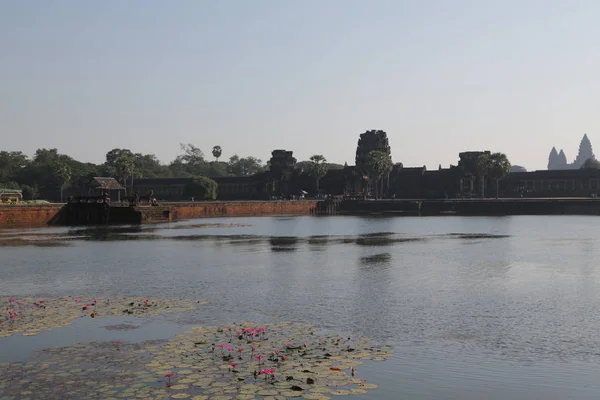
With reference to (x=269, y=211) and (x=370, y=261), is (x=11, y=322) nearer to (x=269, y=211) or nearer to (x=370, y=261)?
(x=370, y=261)

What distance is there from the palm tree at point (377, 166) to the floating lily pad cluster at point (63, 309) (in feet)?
416

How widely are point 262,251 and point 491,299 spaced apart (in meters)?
22.6

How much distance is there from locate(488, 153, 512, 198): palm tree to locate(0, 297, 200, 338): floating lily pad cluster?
12481 cm

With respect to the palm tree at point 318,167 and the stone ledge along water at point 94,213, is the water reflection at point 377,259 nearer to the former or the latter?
the stone ledge along water at point 94,213

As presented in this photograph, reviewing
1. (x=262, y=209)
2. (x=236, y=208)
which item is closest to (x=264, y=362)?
(x=236, y=208)

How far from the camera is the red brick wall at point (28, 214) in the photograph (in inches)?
2859

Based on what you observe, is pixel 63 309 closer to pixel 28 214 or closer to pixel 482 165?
pixel 28 214

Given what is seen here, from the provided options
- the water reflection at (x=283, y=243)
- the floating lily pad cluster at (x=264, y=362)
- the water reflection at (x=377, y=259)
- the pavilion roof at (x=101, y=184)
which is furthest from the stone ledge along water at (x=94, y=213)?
the floating lily pad cluster at (x=264, y=362)

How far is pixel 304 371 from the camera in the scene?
45.8 feet

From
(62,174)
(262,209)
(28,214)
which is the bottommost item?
(28,214)

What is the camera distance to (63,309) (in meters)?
21.5

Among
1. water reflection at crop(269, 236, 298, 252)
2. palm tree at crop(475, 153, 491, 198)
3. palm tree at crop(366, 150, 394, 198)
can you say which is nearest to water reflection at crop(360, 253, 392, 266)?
water reflection at crop(269, 236, 298, 252)

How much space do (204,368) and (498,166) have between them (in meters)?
133

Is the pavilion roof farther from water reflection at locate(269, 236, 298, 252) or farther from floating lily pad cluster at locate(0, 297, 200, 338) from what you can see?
floating lily pad cluster at locate(0, 297, 200, 338)
